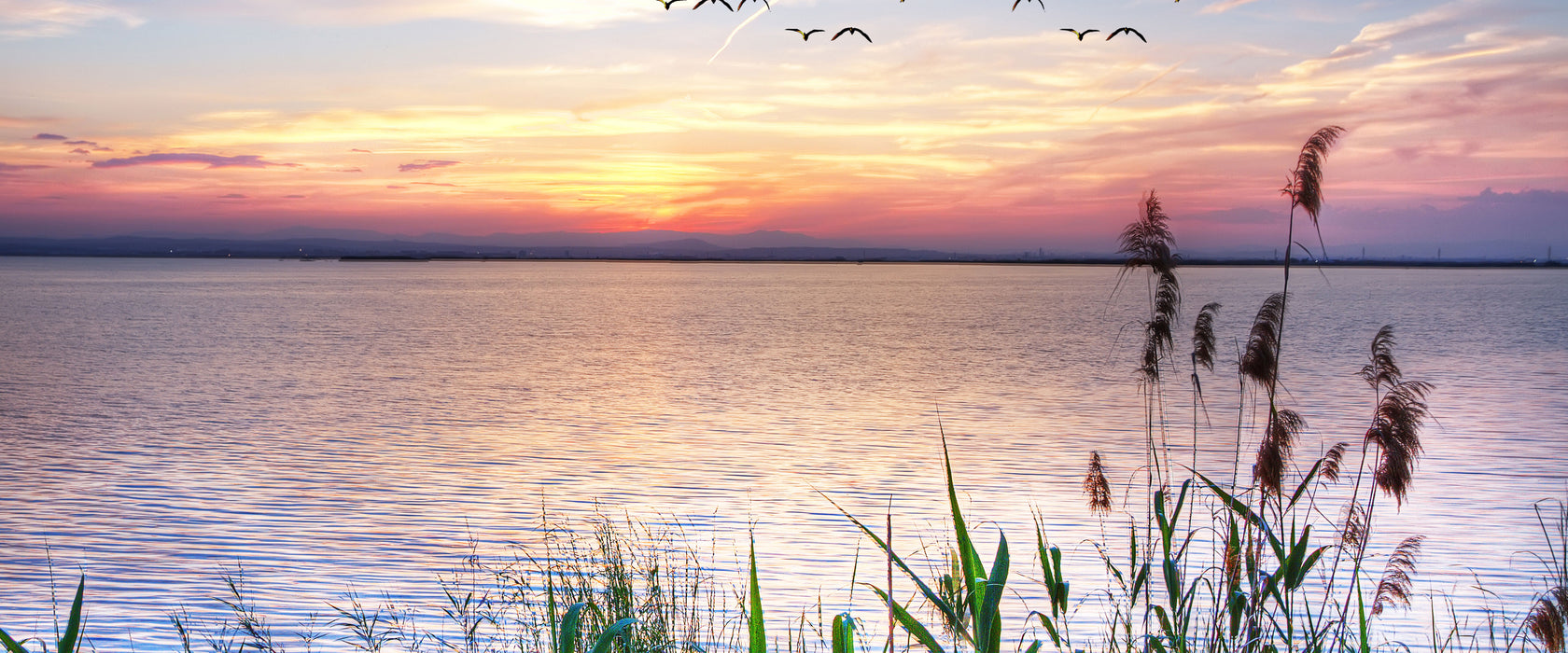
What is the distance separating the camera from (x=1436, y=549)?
1210cm

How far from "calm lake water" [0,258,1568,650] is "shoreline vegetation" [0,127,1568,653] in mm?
459

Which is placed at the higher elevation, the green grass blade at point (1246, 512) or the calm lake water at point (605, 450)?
the green grass blade at point (1246, 512)

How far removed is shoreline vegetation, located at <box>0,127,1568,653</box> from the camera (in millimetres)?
3971

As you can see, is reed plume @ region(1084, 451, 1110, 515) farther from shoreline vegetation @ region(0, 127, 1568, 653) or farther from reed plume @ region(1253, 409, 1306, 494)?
reed plume @ region(1253, 409, 1306, 494)

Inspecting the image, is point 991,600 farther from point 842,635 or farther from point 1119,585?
point 1119,585

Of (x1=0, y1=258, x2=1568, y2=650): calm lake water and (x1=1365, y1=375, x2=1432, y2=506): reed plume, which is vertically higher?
(x1=1365, y1=375, x2=1432, y2=506): reed plume

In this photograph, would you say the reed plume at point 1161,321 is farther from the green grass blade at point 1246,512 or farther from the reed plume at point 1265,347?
the green grass blade at point 1246,512

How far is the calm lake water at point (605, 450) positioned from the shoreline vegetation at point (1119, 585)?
459mm

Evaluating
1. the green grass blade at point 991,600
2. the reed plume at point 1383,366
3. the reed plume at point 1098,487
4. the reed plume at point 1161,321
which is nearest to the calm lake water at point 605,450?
the reed plume at point 1098,487

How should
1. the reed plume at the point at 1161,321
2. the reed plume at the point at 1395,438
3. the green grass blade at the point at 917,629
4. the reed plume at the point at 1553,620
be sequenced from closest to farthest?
the green grass blade at the point at 917,629 < the reed plume at the point at 1553,620 < the reed plume at the point at 1395,438 < the reed plume at the point at 1161,321

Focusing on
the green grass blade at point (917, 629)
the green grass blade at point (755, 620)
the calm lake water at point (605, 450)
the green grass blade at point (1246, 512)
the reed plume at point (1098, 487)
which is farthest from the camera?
the calm lake water at point (605, 450)

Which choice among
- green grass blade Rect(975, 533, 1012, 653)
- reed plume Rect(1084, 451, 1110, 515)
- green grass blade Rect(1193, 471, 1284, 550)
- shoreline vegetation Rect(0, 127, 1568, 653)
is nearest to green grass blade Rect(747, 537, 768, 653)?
shoreline vegetation Rect(0, 127, 1568, 653)

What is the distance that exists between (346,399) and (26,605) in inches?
690

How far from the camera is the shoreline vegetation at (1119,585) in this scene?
13.0ft
